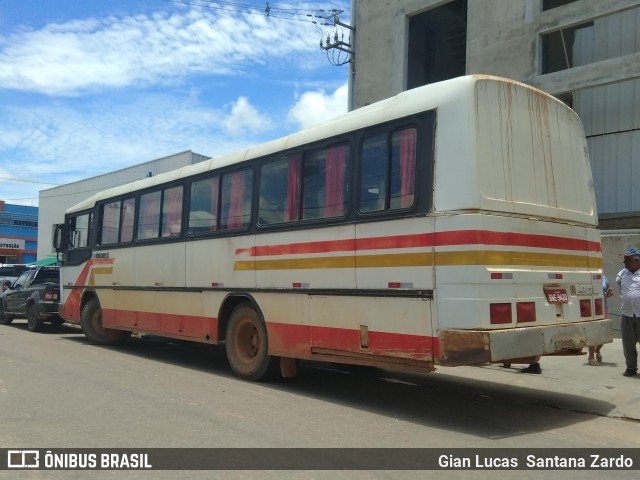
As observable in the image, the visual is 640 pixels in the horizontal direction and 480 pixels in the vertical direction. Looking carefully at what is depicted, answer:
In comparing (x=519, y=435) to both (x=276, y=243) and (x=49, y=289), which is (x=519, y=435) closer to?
(x=276, y=243)

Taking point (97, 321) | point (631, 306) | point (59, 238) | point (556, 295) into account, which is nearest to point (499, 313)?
point (556, 295)

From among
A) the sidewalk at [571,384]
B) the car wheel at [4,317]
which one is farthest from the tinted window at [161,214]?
the car wheel at [4,317]

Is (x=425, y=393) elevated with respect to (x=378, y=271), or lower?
lower

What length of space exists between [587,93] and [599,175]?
7.25ft

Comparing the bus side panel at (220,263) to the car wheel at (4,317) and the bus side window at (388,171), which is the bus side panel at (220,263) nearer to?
the bus side window at (388,171)

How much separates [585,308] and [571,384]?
2.23m

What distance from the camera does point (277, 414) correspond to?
6355 mm

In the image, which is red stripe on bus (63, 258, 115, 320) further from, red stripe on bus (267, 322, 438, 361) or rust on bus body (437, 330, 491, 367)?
rust on bus body (437, 330, 491, 367)

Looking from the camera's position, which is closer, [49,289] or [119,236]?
[119,236]

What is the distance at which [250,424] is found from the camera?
592 centimetres

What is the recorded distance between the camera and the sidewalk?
7.24 metres

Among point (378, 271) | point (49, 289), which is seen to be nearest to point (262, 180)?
point (378, 271)

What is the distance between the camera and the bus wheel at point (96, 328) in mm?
12594

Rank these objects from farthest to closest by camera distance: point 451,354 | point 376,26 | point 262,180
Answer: point 376,26 → point 262,180 → point 451,354
